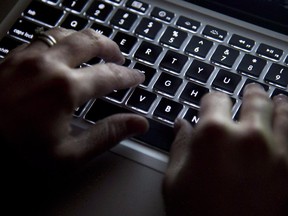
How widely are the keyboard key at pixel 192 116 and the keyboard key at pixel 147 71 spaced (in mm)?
67

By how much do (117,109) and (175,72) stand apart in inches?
3.6

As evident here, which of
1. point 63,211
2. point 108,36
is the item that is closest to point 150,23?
point 108,36

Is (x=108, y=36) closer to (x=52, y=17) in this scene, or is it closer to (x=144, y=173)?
(x=52, y=17)

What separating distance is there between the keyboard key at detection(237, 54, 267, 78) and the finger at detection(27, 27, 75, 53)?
23 centimetres

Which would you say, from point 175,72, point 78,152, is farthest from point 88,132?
point 175,72

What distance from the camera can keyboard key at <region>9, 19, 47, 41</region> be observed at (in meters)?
0.74

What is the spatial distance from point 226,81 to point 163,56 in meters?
0.09

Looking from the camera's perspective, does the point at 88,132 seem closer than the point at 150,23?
Yes

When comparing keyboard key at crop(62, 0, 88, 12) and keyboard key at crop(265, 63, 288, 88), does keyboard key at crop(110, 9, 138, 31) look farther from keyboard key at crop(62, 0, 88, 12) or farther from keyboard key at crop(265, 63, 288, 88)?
keyboard key at crop(265, 63, 288, 88)

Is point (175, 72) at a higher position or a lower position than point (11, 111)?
higher


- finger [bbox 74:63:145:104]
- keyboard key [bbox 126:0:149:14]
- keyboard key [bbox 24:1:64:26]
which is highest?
keyboard key [bbox 126:0:149:14]

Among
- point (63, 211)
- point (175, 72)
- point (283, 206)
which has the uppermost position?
point (175, 72)

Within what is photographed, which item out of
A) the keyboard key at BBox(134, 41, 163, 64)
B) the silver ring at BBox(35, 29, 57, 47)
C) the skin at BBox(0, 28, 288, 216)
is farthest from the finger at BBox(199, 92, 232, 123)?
the silver ring at BBox(35, 29, 57, 47)

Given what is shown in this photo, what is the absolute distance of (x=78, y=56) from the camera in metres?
0.66
